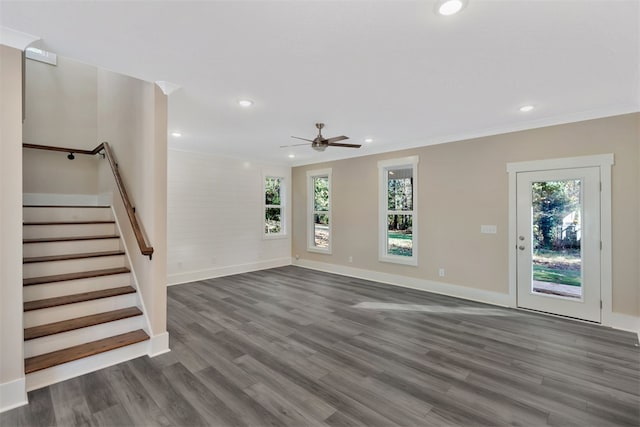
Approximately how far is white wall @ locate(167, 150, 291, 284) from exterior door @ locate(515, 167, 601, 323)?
507 centimetres

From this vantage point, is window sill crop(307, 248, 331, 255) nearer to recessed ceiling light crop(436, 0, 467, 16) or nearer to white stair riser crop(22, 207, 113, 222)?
white stair riser crop(22, 207, 113, 222)

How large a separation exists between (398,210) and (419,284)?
1.41 meters

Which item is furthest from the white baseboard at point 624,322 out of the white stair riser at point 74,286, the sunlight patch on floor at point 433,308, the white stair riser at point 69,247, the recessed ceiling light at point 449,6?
the white stair riser at point 69,247

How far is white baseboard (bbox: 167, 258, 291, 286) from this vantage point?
Result: 18.8 ft

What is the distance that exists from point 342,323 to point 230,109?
2954 millimetres

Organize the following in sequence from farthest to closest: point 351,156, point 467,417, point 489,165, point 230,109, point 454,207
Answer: point 351,156
point 454,207
point 489,165
point 230,109
point 467,417

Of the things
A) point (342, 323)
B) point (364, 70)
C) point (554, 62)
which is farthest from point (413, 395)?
point (554, 62)

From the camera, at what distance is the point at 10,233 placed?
7.06 feet

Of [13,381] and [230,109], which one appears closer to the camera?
[13,381]

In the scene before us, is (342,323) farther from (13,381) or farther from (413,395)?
(13,381)

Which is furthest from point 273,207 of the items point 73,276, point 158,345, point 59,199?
point 158,345

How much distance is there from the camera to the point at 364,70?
2621mm

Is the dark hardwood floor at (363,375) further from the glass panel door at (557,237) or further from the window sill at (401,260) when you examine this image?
the window sill at (401,260)

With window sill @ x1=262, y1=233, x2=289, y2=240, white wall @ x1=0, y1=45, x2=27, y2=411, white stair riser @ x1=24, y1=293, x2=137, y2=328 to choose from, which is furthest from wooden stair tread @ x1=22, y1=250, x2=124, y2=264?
window sill @ x1=262, y1=233, x2=289, y2=240
